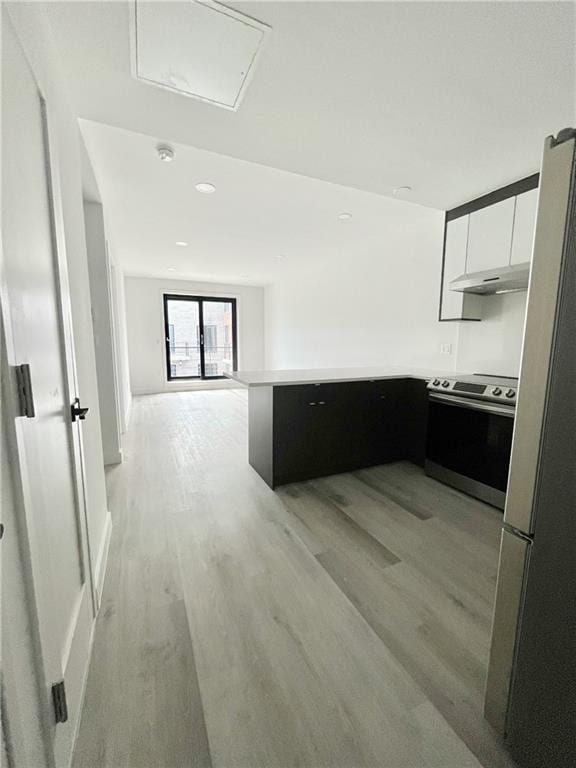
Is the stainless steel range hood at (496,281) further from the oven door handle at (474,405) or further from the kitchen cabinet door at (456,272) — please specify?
the oven door handle at (474,405)

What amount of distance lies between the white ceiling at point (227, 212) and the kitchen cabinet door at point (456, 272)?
1.32 feet

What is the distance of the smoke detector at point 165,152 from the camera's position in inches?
84.3

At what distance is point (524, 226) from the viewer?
2.43 metres

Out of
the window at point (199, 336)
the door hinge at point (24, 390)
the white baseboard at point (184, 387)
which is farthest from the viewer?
the window at point (199, 336)

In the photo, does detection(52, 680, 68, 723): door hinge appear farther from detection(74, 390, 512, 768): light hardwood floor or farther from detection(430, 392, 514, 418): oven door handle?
detection(430, 392, 514, 418): oven door handle

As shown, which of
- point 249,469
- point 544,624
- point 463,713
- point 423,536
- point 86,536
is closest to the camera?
point 544,624

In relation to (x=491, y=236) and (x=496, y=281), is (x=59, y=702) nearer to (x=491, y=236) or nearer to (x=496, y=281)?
(x=496, y=281)

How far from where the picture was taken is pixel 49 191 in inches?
42.0

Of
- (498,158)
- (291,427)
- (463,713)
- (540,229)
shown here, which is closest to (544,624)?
(463,713)

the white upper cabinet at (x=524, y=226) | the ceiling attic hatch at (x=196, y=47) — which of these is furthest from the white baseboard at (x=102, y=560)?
the white upper cabinet at (x=524, y=226)

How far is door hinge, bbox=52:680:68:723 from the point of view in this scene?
80cm

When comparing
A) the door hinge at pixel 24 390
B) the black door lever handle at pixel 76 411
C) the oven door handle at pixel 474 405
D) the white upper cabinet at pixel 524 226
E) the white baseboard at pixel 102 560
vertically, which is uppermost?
the white upper cabinet at pixel 524 226

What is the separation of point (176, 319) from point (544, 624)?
7467 mm

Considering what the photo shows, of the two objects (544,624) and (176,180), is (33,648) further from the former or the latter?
(176,180)
